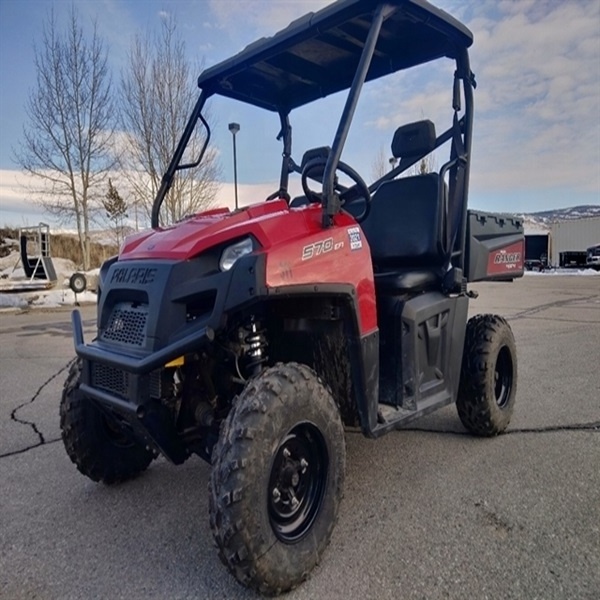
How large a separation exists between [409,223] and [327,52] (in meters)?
1.13

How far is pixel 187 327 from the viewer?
1916 millimetres

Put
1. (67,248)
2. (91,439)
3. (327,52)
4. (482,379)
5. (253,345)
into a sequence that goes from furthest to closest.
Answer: (67,248)
(482,379)
(327,52)
(91,439)
(253,345)

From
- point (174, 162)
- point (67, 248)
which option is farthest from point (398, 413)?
point (67, 248)

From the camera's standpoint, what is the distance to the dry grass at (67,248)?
21906mm

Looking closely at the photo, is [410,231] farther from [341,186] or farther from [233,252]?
A: [233,252]

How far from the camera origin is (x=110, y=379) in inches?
84.2

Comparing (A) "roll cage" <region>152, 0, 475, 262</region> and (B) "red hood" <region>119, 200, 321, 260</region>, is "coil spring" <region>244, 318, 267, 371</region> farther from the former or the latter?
(A) "roll cage" <region>152, 0, 475, 262</region>

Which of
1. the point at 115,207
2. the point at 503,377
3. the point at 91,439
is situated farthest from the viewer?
the point at 115,207

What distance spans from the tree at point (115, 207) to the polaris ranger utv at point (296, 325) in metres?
16.0

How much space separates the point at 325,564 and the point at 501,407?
2.01 metres

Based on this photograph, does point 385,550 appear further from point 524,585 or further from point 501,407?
point 501,407

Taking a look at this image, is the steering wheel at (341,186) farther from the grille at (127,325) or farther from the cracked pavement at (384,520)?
the cracked pavement at (384,520)

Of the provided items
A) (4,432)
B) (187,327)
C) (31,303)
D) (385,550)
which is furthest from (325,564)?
(31,303)

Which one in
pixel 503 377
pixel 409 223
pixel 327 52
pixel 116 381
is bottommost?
pixel 503 377
